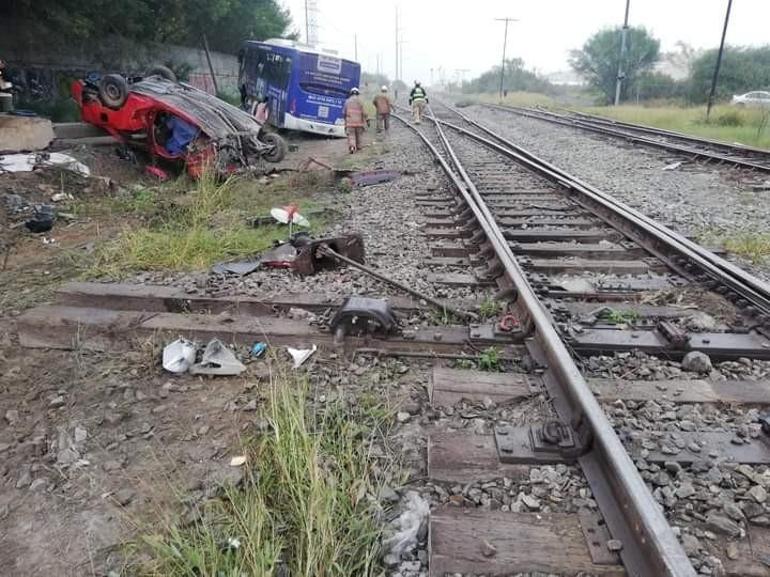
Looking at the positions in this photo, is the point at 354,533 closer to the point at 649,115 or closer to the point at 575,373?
the point at 575,373

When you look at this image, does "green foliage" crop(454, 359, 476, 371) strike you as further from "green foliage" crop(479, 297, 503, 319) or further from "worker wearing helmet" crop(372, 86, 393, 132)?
"worker wearing helmet" crop(372, 86, 393, 132)

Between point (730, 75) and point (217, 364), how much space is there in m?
57.1

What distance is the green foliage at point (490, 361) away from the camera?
10.5 ft

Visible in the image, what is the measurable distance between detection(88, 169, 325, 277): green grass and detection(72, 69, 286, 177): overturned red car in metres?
0.55

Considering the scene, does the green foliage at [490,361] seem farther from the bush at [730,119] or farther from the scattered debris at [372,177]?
the bush at [730,119]

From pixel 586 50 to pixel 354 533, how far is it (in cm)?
7050

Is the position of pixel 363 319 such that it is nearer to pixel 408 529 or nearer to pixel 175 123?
pixel 408 529

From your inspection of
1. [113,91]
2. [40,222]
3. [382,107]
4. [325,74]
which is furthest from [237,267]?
[382,107]

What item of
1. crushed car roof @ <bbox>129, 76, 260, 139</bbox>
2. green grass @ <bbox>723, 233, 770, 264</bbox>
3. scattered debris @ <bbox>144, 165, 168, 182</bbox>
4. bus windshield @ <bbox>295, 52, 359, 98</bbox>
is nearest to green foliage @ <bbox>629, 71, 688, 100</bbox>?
bus windshield @ <bbox>295, 52, 359, 98</bbox>

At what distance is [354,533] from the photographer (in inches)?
81.0

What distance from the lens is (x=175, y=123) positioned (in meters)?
9.71

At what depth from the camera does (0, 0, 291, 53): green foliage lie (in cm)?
1393

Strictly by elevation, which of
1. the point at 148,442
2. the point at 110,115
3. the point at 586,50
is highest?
the point at 586,50

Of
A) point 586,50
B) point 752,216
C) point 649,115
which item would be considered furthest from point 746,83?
point 752,216
